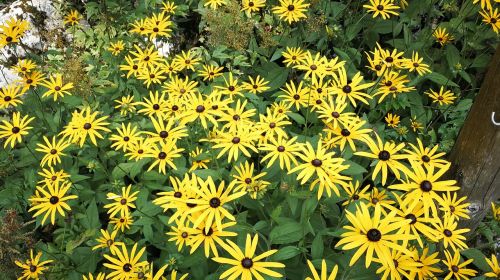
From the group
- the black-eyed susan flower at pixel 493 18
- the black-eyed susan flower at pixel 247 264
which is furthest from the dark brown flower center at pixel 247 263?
the black-eyed susan flower at pixel 493 18

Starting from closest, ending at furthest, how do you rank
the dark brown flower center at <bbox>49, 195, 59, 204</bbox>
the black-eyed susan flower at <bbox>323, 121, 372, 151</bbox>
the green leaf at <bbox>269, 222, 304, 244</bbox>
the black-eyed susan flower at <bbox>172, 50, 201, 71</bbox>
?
the green leaf at <bbox>269, 222, 304, 244</bbox>
the black-eyed susan flower at <bbox>323, 121, 372, 151</bbox>
the dark brown flower center at <bbox>49, 195, 59, 204</bbox>
the black-eyed susan flower at <bbox>172, 50, 201, 71</bbox>

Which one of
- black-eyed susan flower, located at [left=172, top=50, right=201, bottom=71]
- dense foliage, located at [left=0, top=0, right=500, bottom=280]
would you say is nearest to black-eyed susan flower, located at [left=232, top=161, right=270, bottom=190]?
dense foliage, located at [left=0, top=0, right=500, bottom=280]

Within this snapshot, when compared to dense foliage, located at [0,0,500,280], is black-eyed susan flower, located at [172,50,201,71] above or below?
above

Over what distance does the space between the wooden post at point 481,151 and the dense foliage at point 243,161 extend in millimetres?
112

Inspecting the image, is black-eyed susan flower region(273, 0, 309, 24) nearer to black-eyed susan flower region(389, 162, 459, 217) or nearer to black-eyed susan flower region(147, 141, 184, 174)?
black-eyed susan flower region(147, 141, 184, 174)

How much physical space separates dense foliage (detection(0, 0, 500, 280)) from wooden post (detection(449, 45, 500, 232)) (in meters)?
0.11

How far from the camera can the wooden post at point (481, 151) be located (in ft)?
6.66

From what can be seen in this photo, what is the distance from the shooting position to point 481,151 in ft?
7.06

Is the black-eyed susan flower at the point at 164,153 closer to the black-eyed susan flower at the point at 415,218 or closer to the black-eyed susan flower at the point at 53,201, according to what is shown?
the black-eyed susan flower at the point at 53,201

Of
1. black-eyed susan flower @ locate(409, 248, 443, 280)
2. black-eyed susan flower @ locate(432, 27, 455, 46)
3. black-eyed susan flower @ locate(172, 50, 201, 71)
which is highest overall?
black-eyed susan flower @ locate(172, 50, 201, 71)

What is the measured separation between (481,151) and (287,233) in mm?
1133

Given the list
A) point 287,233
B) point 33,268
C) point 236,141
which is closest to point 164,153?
point 236,141

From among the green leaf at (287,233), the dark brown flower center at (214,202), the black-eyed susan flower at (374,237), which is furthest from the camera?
the green leaf at (287,233)

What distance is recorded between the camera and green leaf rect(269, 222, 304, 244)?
1.99 meters
